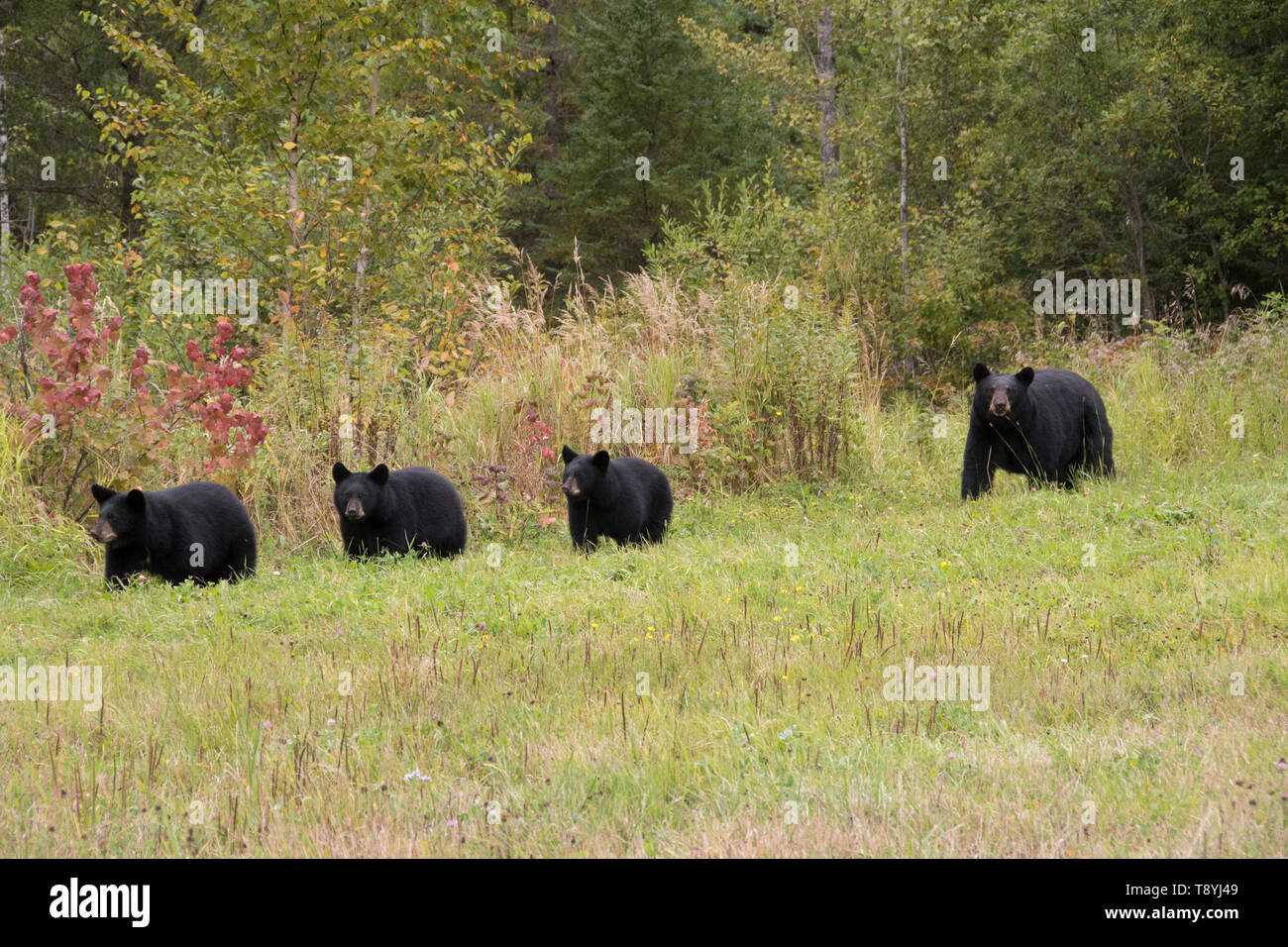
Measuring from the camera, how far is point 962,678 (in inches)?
212

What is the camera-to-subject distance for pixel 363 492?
347 inches

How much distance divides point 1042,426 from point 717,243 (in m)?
6.94

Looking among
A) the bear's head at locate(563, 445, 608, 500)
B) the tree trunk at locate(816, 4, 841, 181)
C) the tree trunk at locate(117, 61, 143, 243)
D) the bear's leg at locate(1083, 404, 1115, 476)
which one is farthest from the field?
the tree trunk at locate(117, 61, 143, 243)

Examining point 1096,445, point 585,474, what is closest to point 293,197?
point 585,474

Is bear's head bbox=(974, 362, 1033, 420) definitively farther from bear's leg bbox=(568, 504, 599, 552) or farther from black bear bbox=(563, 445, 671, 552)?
bear's leg bbox=(568, 504, 599, 552)

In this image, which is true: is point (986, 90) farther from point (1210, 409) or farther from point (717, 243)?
point (1210, 409)

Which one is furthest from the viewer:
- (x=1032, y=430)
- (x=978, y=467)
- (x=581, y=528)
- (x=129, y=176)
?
(x=129, y=176)

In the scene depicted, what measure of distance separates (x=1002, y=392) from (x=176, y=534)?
685cm

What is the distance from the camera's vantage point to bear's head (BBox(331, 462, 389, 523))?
8.76 m

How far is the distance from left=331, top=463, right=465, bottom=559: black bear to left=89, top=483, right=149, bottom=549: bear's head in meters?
1.42

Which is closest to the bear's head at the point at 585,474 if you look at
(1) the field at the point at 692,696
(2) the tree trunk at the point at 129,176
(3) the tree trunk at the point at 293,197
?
(1) the field at the point at 692,696

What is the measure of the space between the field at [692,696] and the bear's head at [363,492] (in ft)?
1.59

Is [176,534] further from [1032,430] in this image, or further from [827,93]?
[827,93]

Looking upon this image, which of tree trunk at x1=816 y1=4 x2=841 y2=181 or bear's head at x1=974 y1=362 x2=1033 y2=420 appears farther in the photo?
tree trunk at x1=816 y1=4 x2=841 y2=181
